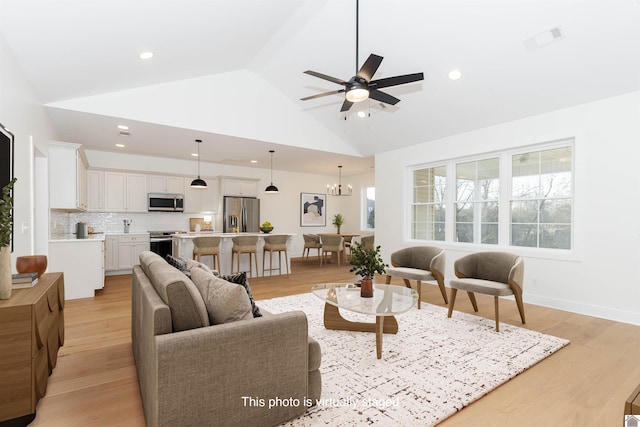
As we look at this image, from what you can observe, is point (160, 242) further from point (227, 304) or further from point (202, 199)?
point (227, 304)

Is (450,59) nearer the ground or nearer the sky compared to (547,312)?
nearer the sky

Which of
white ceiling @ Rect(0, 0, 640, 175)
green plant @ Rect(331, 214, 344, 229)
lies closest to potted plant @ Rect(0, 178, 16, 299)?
white ceiling @ Rect(0, 0, 640, 175)

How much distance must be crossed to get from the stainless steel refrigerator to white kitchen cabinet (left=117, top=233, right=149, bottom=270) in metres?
1.88

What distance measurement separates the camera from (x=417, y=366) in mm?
2596

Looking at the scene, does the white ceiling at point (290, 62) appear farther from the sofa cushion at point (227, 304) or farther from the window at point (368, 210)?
the window at point (368, 210)

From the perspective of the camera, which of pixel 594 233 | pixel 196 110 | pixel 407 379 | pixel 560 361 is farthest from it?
pixel 196 110

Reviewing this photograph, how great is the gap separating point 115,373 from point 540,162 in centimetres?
561

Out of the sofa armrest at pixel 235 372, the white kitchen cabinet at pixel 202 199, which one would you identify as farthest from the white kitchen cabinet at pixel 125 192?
the sofa armrest at pixel 235 372

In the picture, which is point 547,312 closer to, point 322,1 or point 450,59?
point 450,59

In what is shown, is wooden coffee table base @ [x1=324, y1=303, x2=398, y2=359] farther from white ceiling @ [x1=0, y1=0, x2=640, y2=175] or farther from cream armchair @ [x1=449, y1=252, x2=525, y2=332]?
white ceiling @ [x1=0, y1=0, x2=640, y2=175]

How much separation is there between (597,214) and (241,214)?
701cm

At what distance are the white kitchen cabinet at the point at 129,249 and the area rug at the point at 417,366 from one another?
16.4 ft

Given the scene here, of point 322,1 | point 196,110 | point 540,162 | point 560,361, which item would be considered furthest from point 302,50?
point 560,361

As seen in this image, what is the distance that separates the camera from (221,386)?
5.43ft
